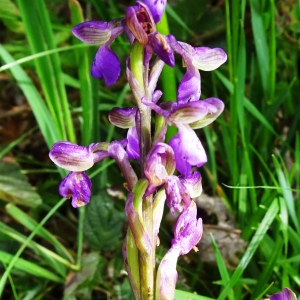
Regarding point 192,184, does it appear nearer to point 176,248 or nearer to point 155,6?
point 176,248

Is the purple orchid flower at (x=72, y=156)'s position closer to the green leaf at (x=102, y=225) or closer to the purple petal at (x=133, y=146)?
the purple petal at (x=133, y=146)

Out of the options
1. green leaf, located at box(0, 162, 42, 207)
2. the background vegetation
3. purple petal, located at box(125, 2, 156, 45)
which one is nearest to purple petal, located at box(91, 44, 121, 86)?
purple petal, located at box(125, 2, 156, 45)

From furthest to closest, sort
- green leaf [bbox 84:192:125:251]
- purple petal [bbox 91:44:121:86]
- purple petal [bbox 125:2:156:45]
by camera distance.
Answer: green leaf [bbox 84:192:125:251] < purple petal [bbox 91:44:121:86] < purple petal [bbox 125:2:156:45]

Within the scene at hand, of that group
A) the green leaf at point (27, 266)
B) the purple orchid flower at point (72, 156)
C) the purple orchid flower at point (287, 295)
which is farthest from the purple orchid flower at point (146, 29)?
the green leaf at point (27, 266)

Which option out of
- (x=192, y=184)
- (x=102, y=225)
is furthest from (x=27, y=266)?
(x=192, y=184)

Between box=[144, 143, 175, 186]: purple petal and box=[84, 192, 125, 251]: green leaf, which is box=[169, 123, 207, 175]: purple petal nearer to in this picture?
box=[144, 143, 175, 186]: purple petal

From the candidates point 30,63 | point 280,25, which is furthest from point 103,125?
point 280,25
